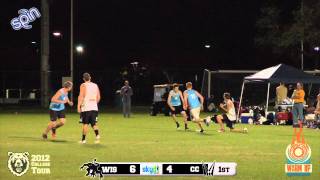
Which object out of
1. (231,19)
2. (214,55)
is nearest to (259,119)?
(231,19)

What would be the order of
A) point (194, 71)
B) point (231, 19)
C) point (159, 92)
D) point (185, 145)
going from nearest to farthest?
point (185, 145) → point (159, 92) → point (194, 71) → point (231, 19)

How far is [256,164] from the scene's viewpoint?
583 inches

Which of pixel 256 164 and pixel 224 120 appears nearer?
pixel 256 164

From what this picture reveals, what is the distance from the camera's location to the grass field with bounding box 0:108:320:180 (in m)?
13.9

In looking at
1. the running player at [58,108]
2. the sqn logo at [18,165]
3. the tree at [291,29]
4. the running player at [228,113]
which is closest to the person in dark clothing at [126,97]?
the running player at [228,113]

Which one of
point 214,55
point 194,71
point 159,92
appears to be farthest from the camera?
point 214,55

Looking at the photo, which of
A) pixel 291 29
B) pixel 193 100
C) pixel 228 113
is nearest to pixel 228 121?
pixel 228 113

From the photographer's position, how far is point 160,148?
1819 cm

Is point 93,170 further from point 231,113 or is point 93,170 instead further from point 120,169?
point 231,113

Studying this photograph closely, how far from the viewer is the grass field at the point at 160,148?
13938 mm

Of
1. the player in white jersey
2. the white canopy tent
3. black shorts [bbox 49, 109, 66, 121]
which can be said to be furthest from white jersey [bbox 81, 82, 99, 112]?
the white canopy tent

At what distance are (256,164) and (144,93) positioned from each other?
4596cm

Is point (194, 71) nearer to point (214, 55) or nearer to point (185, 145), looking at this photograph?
point (214, 55)
